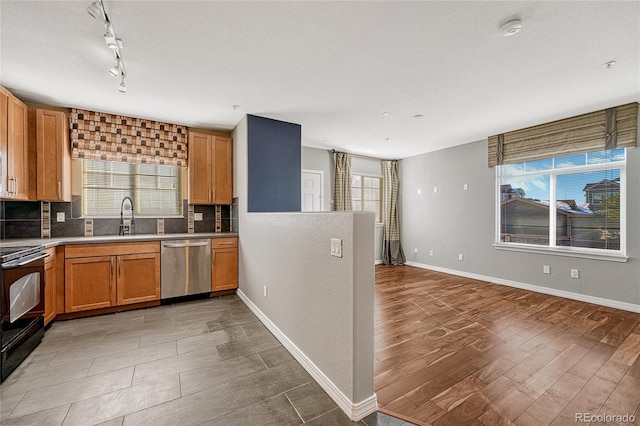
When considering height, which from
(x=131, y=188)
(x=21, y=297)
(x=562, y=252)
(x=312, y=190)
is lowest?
(x=21, y=297)

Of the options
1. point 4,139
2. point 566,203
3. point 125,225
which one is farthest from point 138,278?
point 566,203

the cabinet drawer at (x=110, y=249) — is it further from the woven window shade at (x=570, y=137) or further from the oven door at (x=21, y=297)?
the woven window shade at (x=570, y=137)

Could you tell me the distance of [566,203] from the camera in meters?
4.02

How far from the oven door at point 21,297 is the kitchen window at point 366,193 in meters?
5.11

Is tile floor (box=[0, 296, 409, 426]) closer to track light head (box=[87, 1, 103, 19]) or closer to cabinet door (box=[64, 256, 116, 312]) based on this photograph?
cabinet door (box=[64, 256, 116, 312])

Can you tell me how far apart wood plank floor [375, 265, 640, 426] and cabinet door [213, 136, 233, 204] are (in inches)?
111

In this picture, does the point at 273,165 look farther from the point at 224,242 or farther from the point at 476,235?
the point at 476,235

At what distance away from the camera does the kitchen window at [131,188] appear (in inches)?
143

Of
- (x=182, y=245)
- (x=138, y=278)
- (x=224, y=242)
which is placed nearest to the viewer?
(x=138, y=278)

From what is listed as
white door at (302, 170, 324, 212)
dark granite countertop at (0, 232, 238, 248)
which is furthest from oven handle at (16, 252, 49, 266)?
white door at (302, 170, 324, 212)

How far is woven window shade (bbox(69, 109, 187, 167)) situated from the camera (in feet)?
11.1

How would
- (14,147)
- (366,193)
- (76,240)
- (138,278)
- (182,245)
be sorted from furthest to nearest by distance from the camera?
(366,193), (182,245), (138,278), (76,240), (14,147)

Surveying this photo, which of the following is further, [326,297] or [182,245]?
[182,245]

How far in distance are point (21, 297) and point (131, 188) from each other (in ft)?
6.65
